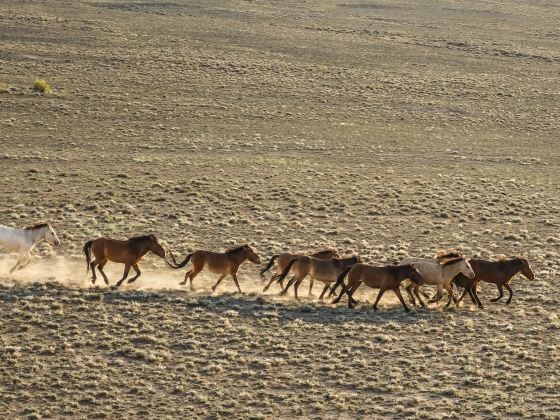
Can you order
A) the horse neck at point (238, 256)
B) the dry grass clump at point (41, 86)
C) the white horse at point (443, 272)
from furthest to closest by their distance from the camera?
1. the dry grass clump at point (41, 86)
2. the horse neck at point (238, 256)
3. the white horse at point (443, 272)

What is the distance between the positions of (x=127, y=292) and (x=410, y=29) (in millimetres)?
60860

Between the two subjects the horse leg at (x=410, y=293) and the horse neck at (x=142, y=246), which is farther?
the horse neck at (x=142, y=246)

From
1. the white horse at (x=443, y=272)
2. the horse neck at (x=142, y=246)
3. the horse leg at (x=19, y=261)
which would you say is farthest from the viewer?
the horse leg at (x=19, y=261)

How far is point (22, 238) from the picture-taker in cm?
2100

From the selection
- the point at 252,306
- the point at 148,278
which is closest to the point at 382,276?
the point at 252,306

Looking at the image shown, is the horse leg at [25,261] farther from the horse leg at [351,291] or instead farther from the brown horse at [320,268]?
the horse leg at [351,291]

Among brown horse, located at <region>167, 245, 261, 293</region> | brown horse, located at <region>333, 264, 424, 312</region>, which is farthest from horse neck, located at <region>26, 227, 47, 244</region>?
brown horse, located at <region>333, 264, 424, 312</region>

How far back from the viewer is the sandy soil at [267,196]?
16.1 m

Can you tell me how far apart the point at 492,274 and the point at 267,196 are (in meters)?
12.4

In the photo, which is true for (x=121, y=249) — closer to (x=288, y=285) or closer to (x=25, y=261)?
(x=25, y=261)

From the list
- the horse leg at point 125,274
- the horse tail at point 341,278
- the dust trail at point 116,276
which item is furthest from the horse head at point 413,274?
the horse leg at point 125,274

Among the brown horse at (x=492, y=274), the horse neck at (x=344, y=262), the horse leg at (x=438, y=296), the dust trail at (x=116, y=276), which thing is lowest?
the dust trail at (x=116, y=276)

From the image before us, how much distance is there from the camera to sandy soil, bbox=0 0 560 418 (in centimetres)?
1609

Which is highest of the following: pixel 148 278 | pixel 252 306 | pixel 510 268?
pixel 510 268
